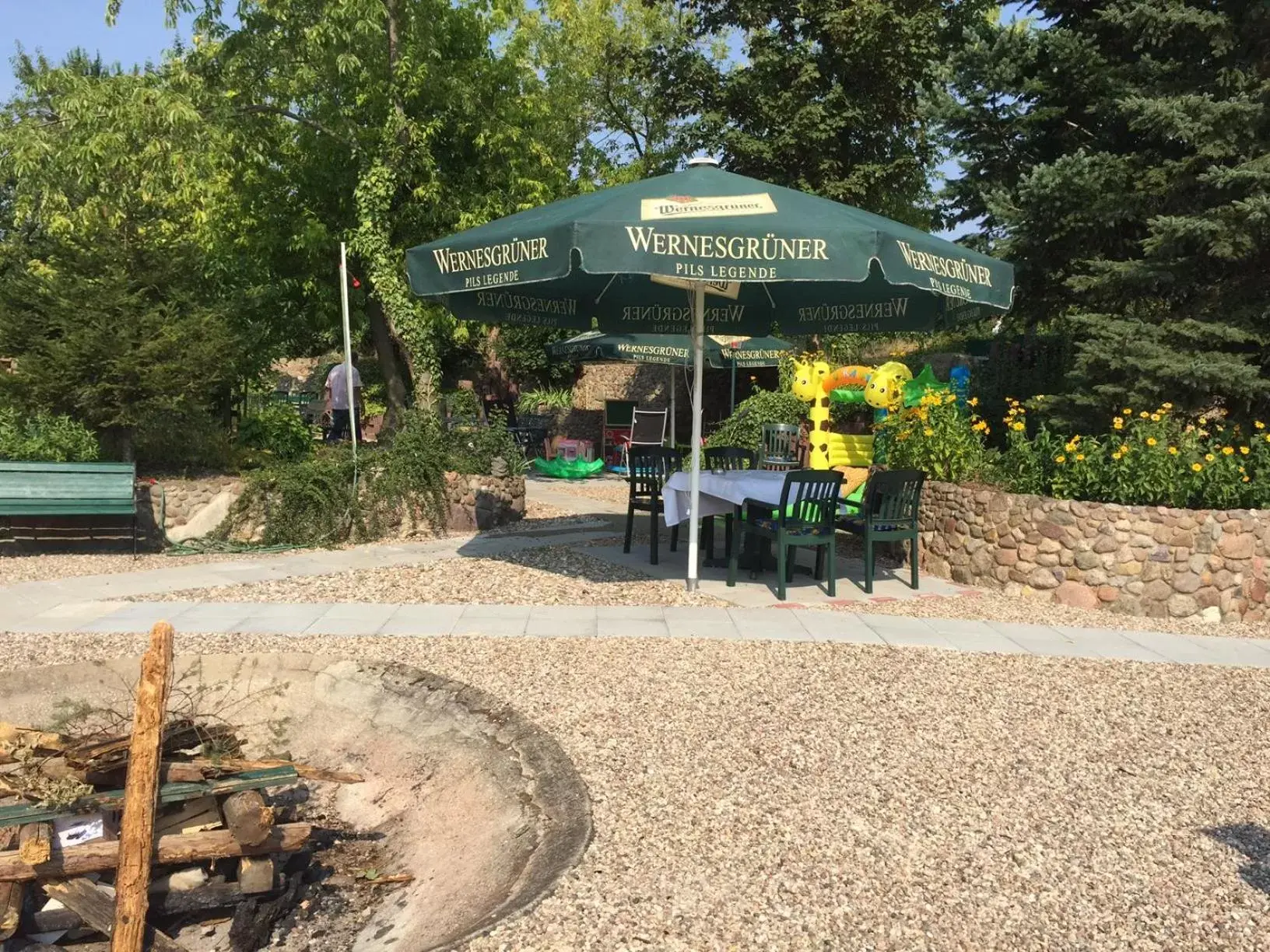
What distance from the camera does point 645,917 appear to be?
2.76m

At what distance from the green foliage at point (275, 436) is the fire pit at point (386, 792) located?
666 cm

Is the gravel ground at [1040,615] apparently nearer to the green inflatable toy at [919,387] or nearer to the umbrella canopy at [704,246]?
the umbrella canopy at [704,246]

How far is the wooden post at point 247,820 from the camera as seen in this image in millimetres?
3314

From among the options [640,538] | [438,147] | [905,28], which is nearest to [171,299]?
[640,538]

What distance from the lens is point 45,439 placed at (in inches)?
353

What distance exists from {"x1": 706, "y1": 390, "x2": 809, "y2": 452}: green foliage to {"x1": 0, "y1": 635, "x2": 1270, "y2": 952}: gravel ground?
30.6 ft

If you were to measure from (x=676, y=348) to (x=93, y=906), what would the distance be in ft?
35.1

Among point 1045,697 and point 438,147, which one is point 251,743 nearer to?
point 1045,697

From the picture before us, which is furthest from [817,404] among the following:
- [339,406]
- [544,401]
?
[544,401]

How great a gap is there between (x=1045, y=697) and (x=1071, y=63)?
7581mm

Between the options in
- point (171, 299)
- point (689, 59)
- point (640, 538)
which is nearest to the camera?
point (171, 299)

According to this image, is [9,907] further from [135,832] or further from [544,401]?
[544,401]

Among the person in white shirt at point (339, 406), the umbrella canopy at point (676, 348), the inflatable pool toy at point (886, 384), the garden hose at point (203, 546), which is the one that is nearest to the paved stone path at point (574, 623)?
the garden hose at point (203, 546)

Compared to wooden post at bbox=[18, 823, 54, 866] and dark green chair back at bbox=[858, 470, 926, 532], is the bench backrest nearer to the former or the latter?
wooden post at bbox=[18, 823, 54, 866]
